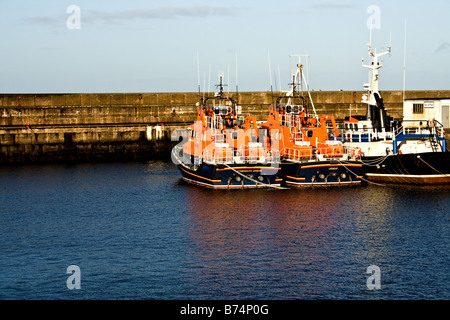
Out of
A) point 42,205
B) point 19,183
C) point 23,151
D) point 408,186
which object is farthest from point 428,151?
point 23,151

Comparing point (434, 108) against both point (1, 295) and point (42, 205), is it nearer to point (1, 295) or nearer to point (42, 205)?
point (42, 205)

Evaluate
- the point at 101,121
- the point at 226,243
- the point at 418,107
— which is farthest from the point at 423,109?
the point at 101,121

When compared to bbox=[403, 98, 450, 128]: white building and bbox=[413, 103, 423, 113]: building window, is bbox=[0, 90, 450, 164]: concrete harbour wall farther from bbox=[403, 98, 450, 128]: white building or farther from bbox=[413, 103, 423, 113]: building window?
bbox=[413, 103, 423, 113]: building window

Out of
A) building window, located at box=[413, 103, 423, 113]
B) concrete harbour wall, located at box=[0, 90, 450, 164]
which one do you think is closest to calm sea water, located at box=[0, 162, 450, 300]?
building window, located at box=[413, 103, 423, 113]

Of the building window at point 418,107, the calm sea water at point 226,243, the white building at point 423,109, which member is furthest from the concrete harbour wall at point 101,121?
the calm sea water at point 226,243

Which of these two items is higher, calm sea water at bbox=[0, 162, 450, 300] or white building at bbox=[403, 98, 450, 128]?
white building at bbox=[403, 98, 450, 128]

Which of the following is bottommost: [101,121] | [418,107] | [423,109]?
[101,121]

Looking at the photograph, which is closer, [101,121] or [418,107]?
[418,107]

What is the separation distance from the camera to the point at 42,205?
137 feet

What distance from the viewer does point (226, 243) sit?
29859 mm

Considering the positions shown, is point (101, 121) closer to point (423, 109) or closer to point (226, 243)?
point (423, 109)

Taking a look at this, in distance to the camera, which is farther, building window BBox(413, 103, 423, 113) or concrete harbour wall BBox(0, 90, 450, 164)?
concrete harbour wall BBox(0, 90, 450, 164)

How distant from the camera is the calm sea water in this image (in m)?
23.6
